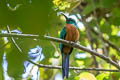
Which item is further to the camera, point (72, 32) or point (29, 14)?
point (72, 32)

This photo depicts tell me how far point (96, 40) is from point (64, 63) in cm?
176

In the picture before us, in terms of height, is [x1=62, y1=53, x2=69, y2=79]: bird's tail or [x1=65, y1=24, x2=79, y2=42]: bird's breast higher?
[x1=65, y1=24, x2=79, y2=42]: bird's breast

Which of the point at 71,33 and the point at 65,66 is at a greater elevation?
the point at 71,33

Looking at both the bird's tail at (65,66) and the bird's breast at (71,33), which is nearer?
the bird's tail at (65,66)

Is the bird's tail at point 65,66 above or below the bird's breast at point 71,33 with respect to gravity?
below

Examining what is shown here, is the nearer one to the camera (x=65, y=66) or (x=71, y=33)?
(x=65, y=66)

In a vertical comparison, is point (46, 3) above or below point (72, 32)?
below

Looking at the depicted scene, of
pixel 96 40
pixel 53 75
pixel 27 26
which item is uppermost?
pixel 96 40

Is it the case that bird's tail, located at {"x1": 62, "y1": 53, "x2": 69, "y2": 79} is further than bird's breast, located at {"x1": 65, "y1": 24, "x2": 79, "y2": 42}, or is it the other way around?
bird's breast, located at {"x1": 65, "y1": 24, "x2": 79, "y2": 42}

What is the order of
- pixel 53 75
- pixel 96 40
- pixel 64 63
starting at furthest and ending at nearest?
pixel 96 40 < pixel 53 75 < pixel 64 63

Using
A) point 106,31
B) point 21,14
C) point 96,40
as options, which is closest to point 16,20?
point 21,14

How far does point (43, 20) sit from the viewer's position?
475mm

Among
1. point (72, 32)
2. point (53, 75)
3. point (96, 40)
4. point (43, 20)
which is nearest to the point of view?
point (43, 20)

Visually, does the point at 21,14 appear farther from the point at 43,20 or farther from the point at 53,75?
the point at 53,75
